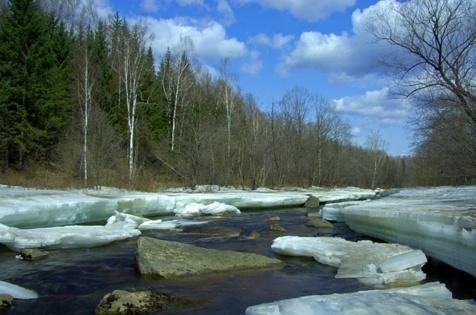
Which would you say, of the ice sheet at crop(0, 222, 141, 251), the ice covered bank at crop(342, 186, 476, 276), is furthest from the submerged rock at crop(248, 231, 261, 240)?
the ice sheet at crop(0, 222, 141, 251)

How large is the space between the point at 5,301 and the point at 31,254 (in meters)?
4.66

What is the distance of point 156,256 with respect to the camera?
11570 mm

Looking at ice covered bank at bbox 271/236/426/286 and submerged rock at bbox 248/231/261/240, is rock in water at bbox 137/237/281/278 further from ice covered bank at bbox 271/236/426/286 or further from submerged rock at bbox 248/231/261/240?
submerged rock at bbox 248/231/261/240

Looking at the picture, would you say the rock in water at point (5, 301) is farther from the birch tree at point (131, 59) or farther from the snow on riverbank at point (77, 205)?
the birch tree at point (131, 59)

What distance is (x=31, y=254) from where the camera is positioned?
13.0 m

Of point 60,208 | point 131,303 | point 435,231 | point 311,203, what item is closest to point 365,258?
point 435,231

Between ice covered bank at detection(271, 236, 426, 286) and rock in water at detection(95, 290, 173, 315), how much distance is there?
177 inches

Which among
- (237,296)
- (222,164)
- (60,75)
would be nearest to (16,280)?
(237,296)

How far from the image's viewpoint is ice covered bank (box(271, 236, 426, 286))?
33.9 ft

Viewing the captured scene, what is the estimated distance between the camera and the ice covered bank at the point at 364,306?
6.47 meters

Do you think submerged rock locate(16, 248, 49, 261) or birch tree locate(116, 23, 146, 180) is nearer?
submerged rock locate(16, 248, 49, 261)

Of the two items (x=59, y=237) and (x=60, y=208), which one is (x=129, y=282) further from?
(x=60, y=208)

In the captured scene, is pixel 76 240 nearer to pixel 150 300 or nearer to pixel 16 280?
pixel 16 280

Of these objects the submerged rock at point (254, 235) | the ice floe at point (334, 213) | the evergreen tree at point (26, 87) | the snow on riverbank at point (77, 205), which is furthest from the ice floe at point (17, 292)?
the evergreen tree at point (26, 87)
